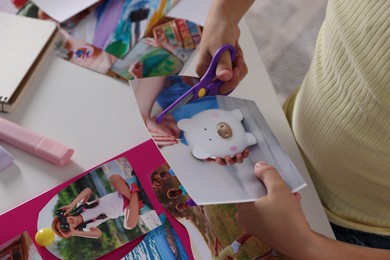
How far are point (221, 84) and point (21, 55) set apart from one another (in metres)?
0.26

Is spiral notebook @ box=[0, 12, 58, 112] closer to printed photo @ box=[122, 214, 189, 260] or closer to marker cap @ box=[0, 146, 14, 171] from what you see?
marker cap @ box=[0, 146, 14, 171]

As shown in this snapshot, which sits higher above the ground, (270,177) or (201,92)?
(201,92)

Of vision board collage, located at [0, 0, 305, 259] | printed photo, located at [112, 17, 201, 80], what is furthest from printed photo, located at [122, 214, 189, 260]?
printed photo, located at [112, 17, 201, 80]

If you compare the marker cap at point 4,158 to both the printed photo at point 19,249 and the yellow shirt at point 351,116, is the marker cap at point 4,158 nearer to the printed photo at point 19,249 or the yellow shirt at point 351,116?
the printed photo at point 19,249

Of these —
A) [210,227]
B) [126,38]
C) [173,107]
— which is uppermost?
[126,38]

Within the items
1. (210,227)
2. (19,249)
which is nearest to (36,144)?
(19,249)

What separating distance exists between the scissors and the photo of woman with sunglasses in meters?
0.09

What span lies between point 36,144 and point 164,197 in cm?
16

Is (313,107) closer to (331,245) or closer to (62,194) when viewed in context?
(331,245)

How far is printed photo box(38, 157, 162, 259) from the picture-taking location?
0.56 m

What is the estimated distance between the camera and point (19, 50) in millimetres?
689

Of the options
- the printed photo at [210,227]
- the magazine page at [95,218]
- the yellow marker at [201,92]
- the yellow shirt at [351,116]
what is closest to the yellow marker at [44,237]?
the magazine page at [95,218]

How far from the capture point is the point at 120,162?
627 millimetres

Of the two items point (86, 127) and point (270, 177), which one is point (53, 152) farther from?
point (270, 177)
